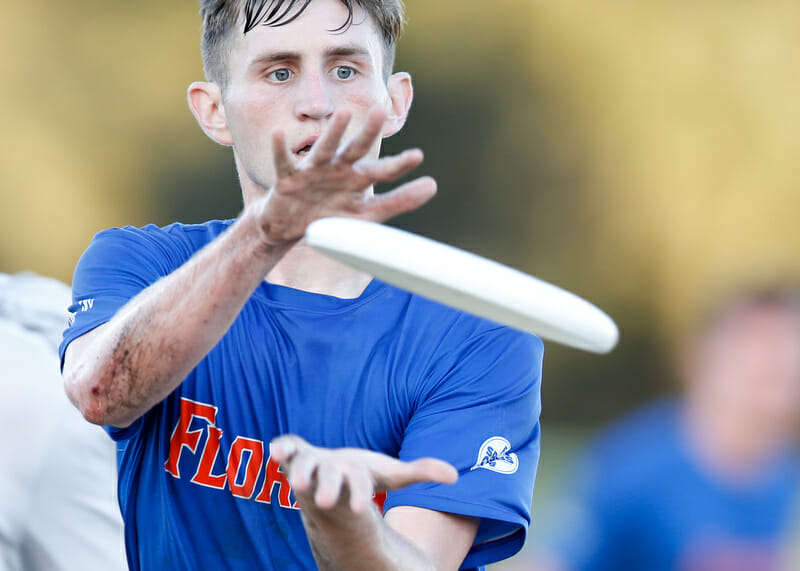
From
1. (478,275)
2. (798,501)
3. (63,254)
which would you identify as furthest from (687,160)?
(478,275)

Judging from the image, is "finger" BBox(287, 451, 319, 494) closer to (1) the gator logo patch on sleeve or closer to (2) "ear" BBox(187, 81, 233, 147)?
(1) the gator logo patch on sleeve

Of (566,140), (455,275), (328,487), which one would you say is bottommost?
(328,487)

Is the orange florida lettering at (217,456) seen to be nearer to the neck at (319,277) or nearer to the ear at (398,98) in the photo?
the neck at (319,277)

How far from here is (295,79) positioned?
221cm

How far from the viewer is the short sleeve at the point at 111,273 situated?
2.00 metres

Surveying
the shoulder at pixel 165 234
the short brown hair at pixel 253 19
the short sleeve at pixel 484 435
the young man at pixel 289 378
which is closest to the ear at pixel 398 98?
the short brown hair at pixel 253 19

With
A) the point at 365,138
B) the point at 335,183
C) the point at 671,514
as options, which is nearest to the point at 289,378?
the point at 335,183

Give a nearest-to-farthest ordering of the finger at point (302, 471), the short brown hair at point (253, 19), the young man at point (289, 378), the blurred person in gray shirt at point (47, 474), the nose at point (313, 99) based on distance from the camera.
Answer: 1. the finger at point (302, 471)
2. the young man at point (289, 378)
3. the nose at point (313, 99)
4. the short brown hair at point (253, 19)
5. the blurred person in gray shirt at point (47, 474)

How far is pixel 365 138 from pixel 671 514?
1.84 m

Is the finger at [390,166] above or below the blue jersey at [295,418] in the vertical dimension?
above

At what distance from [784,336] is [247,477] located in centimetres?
165

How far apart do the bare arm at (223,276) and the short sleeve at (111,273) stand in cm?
15

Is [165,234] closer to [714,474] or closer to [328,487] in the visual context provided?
[328,487]

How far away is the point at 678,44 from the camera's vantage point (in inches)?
321
